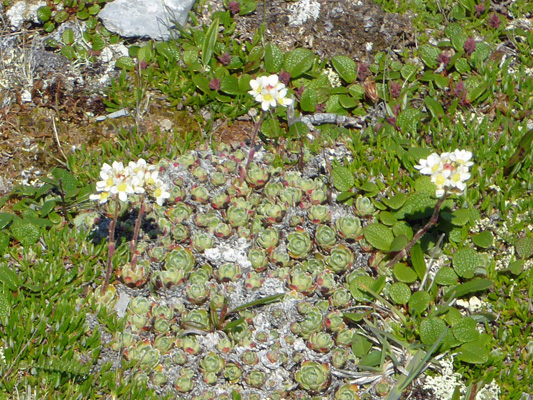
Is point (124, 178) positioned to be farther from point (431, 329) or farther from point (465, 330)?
point (465, 330)

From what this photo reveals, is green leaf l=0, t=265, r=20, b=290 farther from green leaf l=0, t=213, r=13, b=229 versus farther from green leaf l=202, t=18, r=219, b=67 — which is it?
green leaf l=202, t=18, r=219, b=67

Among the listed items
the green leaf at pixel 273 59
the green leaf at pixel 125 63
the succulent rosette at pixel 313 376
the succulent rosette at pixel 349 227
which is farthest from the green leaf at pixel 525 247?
the green leaf at pixel 125 63

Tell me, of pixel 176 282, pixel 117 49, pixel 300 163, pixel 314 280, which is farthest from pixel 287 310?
pixel 117 49

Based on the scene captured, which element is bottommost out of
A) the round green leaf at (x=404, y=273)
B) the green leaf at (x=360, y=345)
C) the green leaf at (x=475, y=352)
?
the green leaf at (x=360, y=345)

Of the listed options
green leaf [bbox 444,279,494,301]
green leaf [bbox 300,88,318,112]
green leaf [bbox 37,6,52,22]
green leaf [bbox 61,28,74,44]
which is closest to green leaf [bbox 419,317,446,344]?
green leaf [bbox 444,279,494,301]

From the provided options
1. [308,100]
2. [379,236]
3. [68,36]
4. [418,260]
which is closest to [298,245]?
[379,236]

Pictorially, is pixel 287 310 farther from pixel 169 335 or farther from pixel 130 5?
pixel 130 5

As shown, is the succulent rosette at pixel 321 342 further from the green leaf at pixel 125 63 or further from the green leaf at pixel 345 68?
the green leaf at pixel 125 63
